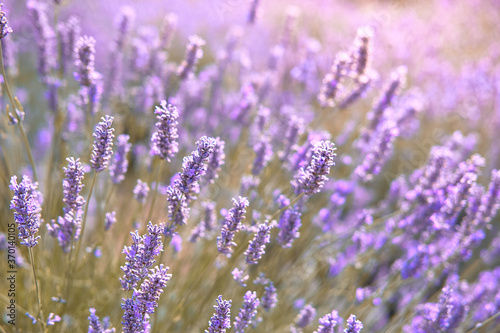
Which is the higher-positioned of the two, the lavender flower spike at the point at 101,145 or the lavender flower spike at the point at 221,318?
the lavender flower spike at the point at 101,145

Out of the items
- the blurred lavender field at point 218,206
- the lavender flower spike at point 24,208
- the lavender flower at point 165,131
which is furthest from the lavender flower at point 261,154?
the lavender flower spike at point 24,208

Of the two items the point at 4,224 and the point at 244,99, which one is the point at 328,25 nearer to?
the point at 244,99

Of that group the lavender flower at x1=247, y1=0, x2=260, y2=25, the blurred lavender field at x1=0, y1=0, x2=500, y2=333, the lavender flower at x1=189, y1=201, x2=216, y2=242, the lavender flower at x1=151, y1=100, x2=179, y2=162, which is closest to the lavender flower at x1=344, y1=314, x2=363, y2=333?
the blurred lavender field at x1=0, y1=0, x2=500, y2=333

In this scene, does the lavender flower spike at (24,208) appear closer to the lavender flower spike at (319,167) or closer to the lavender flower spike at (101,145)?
the lavender flower spike at (101,145)

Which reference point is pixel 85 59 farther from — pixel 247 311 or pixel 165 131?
pixel 247 311

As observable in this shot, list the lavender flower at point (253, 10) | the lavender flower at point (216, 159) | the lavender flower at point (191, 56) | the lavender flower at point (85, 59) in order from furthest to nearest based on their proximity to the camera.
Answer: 1. the lavender flower at point (253, 10)
2. the lavender flower at point (191, 56)
3. the lavender flower at point (216, 159)
4. the lavender flower at point (85, 59)

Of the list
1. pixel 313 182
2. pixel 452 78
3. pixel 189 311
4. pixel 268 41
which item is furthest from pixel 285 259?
pixel 268 41

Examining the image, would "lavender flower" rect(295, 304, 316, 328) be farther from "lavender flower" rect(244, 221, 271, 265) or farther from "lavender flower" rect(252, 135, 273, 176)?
"lavender flower" rect(252, 135, 273, 176)

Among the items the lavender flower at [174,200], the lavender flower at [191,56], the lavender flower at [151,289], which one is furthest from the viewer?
the lavender flower at [191,56]
